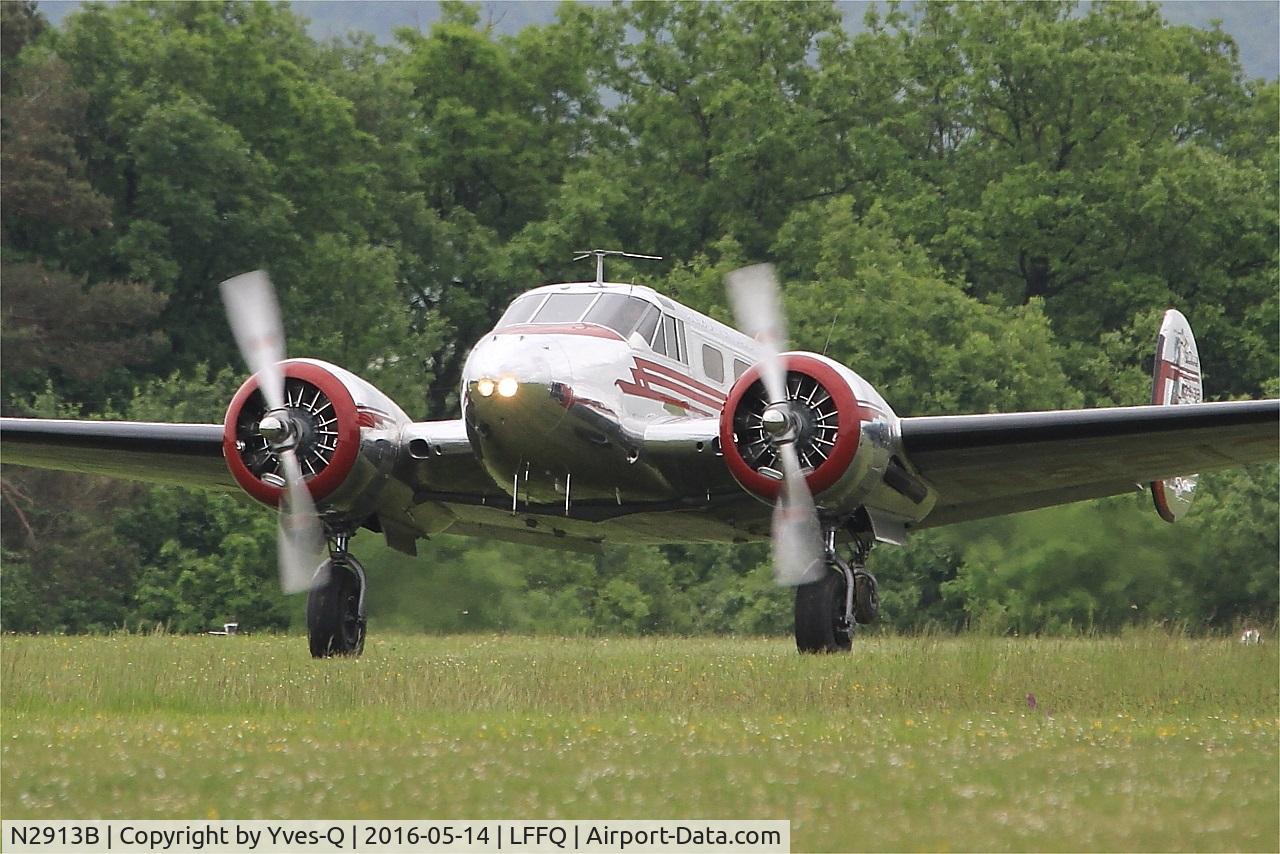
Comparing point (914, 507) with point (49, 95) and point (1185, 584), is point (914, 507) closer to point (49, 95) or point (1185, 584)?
point (1185, 584)

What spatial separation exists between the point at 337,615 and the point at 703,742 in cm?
815

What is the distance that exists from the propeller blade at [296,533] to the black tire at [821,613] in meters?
4.43

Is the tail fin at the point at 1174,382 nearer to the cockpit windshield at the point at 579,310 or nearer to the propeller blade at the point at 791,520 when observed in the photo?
the propeller blade at the point at 791,520

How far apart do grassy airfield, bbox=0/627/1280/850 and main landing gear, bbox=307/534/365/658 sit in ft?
2.24

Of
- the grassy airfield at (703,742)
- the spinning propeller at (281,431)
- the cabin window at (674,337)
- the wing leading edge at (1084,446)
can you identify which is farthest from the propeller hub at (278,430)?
the wing leading edge at (1084,446)

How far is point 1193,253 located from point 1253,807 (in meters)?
47.1

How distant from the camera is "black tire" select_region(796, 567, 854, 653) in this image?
59.2 feet

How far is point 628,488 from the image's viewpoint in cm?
1859

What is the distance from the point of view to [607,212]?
180 feet

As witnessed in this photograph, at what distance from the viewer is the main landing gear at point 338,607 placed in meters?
18.8

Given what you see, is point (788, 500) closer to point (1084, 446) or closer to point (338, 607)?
point (1084, 446)

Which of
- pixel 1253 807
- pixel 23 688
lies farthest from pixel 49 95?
pixel 1253 807
